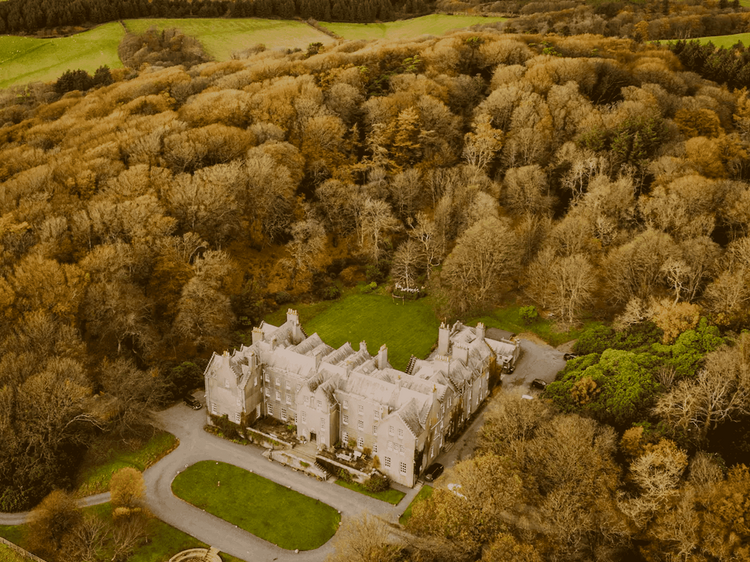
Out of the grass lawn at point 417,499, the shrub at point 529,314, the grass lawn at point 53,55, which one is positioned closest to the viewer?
the grass lawn at point 417,499

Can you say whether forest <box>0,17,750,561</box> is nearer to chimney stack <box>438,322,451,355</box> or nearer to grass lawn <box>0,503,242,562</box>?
grass lawn <box>0,503,242,562</box>

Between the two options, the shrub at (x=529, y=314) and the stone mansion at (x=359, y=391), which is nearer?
the stone mansion at (x=359, y=391)

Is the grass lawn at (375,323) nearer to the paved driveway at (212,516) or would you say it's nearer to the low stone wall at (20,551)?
the paved driveway at (212,516)

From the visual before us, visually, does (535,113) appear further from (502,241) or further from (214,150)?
(214,150)

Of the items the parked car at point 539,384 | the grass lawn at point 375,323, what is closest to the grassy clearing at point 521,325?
the grass lawn at point 375,323

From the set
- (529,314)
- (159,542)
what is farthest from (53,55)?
(159,542)

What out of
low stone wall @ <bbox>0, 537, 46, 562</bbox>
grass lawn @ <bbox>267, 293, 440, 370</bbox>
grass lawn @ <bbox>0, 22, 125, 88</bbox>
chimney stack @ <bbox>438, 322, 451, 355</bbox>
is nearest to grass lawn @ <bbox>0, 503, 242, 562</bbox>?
low stone wall @ <bbox>0, 537, 46, 562</bbox>
